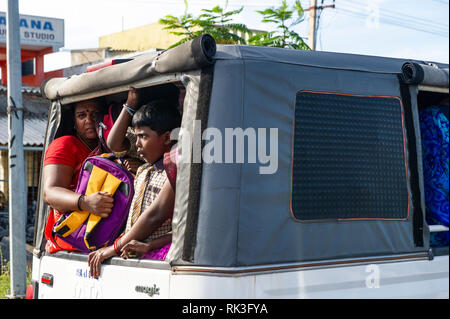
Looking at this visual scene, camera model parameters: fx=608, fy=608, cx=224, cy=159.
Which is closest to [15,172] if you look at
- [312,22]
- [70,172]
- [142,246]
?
[70,172]

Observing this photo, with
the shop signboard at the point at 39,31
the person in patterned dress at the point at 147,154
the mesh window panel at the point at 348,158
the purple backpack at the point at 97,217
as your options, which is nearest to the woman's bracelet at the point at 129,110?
the person in patterned dress at the point at 147,154

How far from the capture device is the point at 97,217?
3615mm

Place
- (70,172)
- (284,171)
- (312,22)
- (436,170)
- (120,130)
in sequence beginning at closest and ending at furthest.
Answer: (284,171) → (436,170) → (120,130) → (70,172) → (312,22)

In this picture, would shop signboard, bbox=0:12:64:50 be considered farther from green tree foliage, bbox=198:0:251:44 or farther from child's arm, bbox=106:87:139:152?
child's arm, bbox=106:87:139:152

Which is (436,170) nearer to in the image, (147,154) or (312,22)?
(147,154)

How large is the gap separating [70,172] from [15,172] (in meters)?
3.33

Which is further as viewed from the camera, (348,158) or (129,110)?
(129,110)

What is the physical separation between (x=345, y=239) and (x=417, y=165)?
1.98 feet

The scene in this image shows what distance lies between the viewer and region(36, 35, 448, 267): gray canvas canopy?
8.98ft

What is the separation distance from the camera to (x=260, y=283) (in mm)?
2713

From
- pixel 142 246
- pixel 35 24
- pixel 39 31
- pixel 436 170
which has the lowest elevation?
pixel 142 246

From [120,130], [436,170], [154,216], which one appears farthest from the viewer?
[120,130]

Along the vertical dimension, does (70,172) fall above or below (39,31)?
below

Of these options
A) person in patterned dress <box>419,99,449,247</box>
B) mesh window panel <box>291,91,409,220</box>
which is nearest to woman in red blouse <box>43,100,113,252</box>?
mesh window panel <box>291,91,409,220</box>
